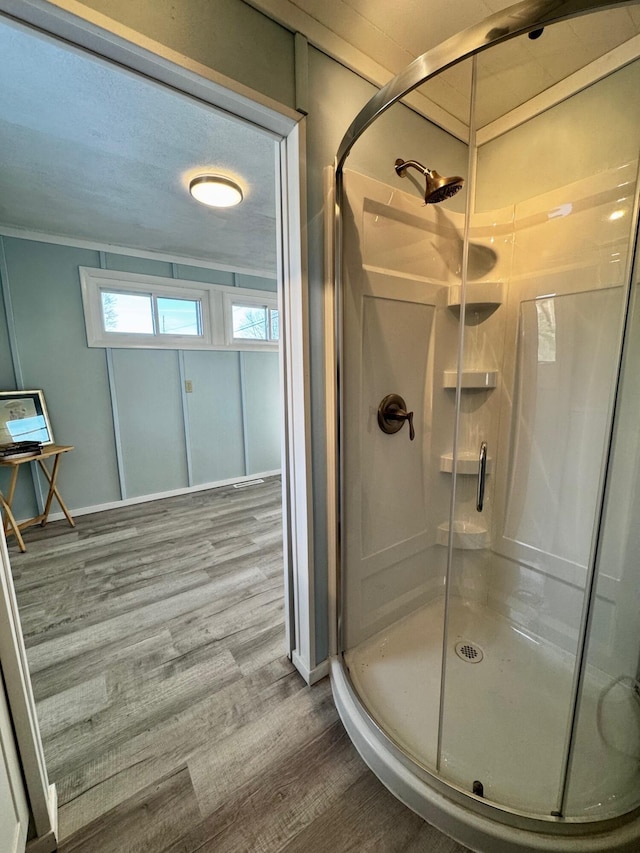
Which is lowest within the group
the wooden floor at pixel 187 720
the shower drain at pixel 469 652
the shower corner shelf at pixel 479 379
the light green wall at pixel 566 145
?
the wooden floor at pixel 187 720

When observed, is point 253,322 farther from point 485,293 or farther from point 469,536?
point 469,536

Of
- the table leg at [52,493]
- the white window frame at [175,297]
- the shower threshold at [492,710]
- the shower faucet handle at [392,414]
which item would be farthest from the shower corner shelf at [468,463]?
the table leg at [52,493]

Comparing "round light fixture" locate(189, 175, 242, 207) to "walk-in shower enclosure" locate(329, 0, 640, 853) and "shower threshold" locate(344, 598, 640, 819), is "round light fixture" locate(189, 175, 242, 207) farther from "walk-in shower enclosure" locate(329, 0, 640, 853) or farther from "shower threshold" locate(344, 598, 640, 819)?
"shower threshold" locate(344, 598, 640, 819)

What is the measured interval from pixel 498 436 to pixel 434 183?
3.81 ft

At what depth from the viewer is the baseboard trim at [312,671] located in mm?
1425

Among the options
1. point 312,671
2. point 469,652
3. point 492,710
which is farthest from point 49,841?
point 469,652

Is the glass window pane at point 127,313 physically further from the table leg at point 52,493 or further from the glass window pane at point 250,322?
the table leg at point 52,493

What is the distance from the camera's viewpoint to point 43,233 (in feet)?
9.20

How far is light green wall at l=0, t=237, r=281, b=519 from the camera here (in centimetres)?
285

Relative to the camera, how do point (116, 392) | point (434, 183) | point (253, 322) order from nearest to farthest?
point (434, 183) → point (116, 392) → point (253, 322)

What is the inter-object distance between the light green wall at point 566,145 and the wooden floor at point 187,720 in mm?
2354

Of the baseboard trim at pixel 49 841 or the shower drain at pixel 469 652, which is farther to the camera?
the shower drain at pixel 469 652

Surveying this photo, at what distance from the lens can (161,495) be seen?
3615mm

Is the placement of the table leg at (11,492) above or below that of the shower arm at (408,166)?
below
